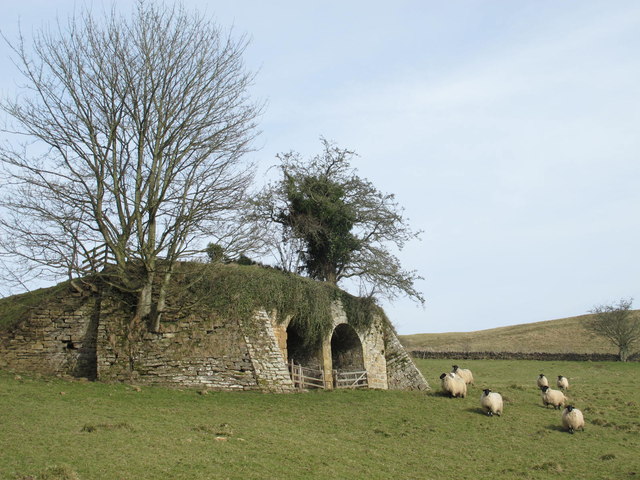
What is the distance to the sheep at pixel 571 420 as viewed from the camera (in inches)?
827

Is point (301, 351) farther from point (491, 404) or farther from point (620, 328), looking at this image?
point (620, 328)

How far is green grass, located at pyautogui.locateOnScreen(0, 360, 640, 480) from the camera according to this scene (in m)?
13.0

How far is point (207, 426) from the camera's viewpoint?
54.2 ft

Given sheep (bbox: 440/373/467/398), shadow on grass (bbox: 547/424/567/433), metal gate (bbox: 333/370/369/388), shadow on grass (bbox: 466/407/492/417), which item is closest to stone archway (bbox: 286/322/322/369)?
metal gate (bbox: 333/370/369/388)

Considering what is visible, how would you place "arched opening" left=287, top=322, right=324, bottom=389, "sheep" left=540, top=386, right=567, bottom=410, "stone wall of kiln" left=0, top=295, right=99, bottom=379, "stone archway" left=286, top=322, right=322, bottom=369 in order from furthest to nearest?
1. "stone archway" left=286, top=322, right=322, bottom=369
2. "arched opening" left=287, top=322, right=324, bottom=389
3. "sheep" left=540, top=386, right=567, bottom=410
4. "stone wall of kiln" left=0, top=295, right=99, bottom=379

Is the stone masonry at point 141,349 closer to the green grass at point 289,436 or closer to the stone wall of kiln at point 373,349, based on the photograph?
the green grass at point 289,436

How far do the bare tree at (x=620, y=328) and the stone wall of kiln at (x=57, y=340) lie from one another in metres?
39.1

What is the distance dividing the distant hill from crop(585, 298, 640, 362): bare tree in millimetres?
2041

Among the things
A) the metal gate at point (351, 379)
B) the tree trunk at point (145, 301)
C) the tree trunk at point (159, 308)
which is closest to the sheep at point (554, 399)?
the metal gate at point (351, 379)

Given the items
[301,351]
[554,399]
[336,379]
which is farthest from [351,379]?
[554,399]

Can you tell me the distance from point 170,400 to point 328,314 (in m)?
8.66

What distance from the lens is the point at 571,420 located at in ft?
68.9

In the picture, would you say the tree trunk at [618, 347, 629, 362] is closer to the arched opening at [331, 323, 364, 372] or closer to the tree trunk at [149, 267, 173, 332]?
the arched opening at [331, 323, 364, 372]

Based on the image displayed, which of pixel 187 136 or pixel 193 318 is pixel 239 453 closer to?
pixel 193 318
